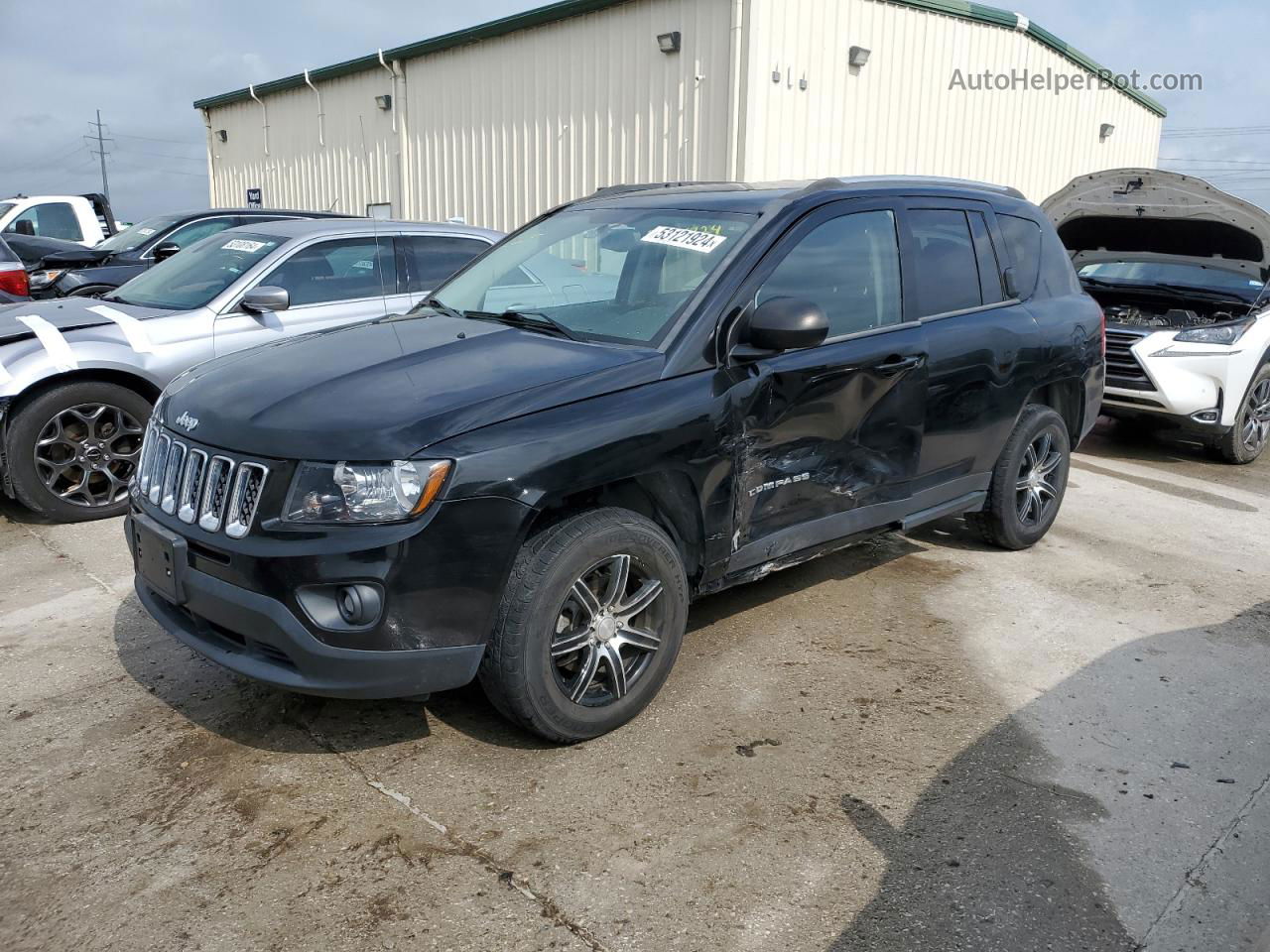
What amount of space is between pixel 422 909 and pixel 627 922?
0.52m

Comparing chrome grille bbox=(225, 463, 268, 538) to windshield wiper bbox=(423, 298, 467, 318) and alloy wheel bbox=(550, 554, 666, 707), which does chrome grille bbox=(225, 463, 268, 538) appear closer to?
alloy wheel bbox=(550, 554, 666, 707)

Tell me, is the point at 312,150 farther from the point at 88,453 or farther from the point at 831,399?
the point at 831,399

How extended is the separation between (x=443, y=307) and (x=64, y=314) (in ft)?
9.44

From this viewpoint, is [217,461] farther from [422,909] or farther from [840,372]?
[840,372]

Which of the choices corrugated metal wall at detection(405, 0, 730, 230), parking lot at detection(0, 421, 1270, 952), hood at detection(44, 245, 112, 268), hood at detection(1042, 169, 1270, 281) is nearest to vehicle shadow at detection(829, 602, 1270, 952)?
parking lot at detection(0, 421, 1270, 952)

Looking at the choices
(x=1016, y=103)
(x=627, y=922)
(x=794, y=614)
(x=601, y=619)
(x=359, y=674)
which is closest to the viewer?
(x=627, y=922)

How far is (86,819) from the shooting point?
9.51ft

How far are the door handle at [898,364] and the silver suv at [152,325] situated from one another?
3310mm

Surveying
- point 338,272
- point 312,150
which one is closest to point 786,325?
point 338,272

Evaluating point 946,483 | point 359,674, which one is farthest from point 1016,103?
point 359,674

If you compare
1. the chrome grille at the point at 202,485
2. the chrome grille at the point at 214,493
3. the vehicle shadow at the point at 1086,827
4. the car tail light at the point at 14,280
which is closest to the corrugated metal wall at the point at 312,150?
the car tail light at the point at 14,280

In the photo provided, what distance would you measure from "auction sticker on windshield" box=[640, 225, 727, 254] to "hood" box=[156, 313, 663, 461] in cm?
62

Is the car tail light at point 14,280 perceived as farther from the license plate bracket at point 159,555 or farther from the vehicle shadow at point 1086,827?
the vehicle shadow at point 1086,827

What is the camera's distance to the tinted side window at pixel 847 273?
382 cm
